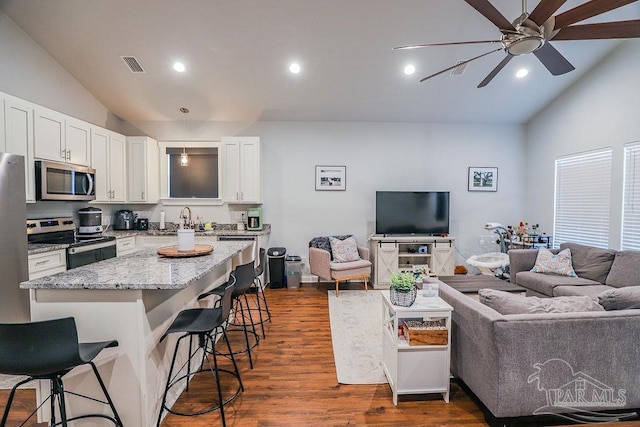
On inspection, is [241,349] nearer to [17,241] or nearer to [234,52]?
[17,241]

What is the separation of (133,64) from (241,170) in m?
2.03

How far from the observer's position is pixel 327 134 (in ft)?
18.3

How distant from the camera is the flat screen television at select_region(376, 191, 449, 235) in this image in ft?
17.7

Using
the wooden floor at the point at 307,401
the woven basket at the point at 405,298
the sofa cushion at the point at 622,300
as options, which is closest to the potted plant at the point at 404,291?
the woven basket at the point at 405,298

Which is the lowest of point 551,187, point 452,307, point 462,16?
point 452,307

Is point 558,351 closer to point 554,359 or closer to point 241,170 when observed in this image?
point 554,359

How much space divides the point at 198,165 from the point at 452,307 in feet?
15.2

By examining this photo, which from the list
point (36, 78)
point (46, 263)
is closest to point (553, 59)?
point (46, 263)

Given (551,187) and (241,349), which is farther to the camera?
(551,187)

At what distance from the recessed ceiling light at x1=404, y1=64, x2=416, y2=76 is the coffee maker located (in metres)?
3.08

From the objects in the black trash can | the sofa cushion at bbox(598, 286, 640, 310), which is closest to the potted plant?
the sofa cushion at bbox(598, 286, 640, 310)

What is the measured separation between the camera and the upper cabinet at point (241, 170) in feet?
16.8

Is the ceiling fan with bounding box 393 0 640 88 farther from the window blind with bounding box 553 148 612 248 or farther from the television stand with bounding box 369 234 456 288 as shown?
the television stand with bounding box 369 234 456 288

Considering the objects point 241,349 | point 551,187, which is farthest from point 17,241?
point 551,187
